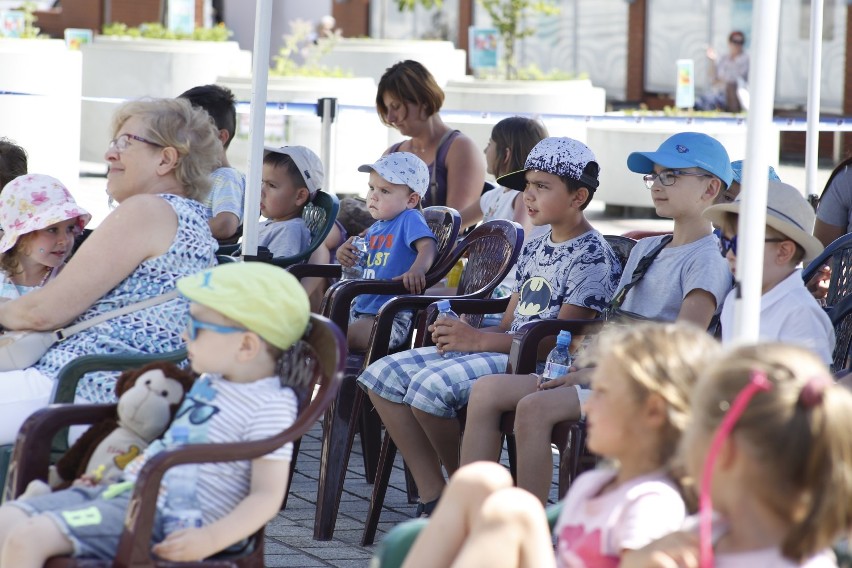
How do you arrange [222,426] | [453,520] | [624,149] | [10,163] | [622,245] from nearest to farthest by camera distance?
[453,520], [222,426], [622,245], [10,163], [624,149]

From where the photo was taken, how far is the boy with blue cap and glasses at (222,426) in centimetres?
284

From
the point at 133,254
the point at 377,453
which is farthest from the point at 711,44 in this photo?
the point at 133,254

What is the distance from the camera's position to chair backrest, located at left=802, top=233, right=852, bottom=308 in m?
4.34

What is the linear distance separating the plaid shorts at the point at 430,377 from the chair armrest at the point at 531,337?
19cm

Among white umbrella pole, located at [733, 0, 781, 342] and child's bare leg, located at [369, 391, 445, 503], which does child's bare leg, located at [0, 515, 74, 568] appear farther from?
child's bare leg, located at [369, 391, 445, 503]

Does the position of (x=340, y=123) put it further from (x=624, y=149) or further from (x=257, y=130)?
(x=257, y=130)

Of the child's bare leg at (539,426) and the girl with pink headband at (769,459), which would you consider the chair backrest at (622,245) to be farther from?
the girl with pink headband at (769,459)

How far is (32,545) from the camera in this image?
Result: 2754 millimetres

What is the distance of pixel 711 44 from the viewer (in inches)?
811

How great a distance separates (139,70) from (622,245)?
12.4m

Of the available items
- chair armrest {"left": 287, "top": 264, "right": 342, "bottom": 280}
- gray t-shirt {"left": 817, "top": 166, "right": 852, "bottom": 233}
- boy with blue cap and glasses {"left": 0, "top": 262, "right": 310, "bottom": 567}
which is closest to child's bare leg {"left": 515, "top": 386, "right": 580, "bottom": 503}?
boy with blue cap and glasses {"left": 0, "top": 262, "right": 310, "bottom": 567}

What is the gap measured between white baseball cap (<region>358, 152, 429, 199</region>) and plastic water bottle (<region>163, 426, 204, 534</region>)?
256 centimetres

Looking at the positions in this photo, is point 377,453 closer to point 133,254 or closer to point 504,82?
point 133,254

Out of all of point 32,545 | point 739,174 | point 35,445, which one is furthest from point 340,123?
point 32,545
